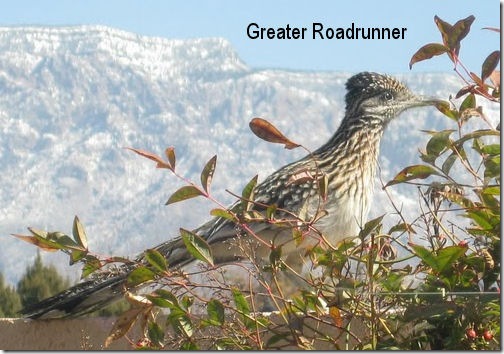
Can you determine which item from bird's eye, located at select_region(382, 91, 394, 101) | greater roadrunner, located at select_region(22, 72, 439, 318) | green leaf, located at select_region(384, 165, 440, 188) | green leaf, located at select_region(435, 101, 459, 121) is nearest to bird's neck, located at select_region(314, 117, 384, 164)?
greater roadrunner, located at select_region(22, 72, 439, 318)

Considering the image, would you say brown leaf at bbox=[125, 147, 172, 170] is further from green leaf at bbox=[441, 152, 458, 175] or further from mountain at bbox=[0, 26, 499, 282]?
mountain at bbox=[0, 26, 499, 282]

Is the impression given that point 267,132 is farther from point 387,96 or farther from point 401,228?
point 387,96

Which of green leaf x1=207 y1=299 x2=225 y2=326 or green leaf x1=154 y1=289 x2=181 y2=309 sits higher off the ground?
green leaf x1=154 y1=289 x2=181 y2=309

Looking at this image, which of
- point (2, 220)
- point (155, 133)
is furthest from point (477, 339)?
point (155, 133)

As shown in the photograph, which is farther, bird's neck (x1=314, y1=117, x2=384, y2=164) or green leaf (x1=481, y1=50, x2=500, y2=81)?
bird's neck (x1=314, y1=117, x2=384, y2=164)

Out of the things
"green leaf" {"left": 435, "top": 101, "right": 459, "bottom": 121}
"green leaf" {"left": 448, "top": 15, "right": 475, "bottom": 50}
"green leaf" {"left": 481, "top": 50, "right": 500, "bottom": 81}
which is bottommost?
"green leaf" {"left": 435, "top": 101, "right": 459, "bottom": 121}

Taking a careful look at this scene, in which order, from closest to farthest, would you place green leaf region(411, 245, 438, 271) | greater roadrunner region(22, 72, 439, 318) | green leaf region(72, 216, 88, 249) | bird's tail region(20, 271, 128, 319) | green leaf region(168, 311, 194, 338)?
1. green leaf region(411, 245, 438, 271)
2. green leaf region(168, 311, 194, 338)
3. green leaf region(72, 216, 88, 249)
4. bird's tail region(20, 271, 128, 319)
5. greater roadrunner region(22, 72, 439, 318)

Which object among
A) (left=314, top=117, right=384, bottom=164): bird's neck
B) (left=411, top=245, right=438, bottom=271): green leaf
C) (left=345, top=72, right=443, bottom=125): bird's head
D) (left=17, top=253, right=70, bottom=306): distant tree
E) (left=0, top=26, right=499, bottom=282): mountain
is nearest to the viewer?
(left=411, top=245, right=438, bottom=271): green leaf
